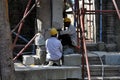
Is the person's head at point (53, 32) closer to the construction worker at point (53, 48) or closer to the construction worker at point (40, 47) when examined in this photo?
the construction worker at point (53, 48)

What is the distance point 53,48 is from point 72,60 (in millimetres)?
589

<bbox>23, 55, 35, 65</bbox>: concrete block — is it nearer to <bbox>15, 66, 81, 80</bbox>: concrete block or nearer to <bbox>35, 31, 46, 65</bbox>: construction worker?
<bbox>35, 31, 46, 65</bbox>: construction worker

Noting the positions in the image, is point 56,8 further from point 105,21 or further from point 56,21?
point 105,21

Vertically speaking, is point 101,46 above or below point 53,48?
below

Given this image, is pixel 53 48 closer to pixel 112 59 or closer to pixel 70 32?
pixel 70 32

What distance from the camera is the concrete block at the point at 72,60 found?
1208 cm

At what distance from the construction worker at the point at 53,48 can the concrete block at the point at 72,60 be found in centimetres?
19

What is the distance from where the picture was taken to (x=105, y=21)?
679 inches

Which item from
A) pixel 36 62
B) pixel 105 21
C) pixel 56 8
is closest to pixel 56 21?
pixel 56 8

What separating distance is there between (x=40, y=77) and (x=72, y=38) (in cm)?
198

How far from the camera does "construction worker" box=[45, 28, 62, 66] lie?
39.9ft

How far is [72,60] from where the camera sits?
12117 millimetres

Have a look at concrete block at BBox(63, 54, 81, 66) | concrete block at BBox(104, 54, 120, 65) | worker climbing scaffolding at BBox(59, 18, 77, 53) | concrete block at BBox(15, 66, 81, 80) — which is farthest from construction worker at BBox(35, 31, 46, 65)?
concrete block at BBox(104, 54, 120, 65)

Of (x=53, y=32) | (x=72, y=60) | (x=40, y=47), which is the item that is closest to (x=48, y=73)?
(x=72, y=60)
